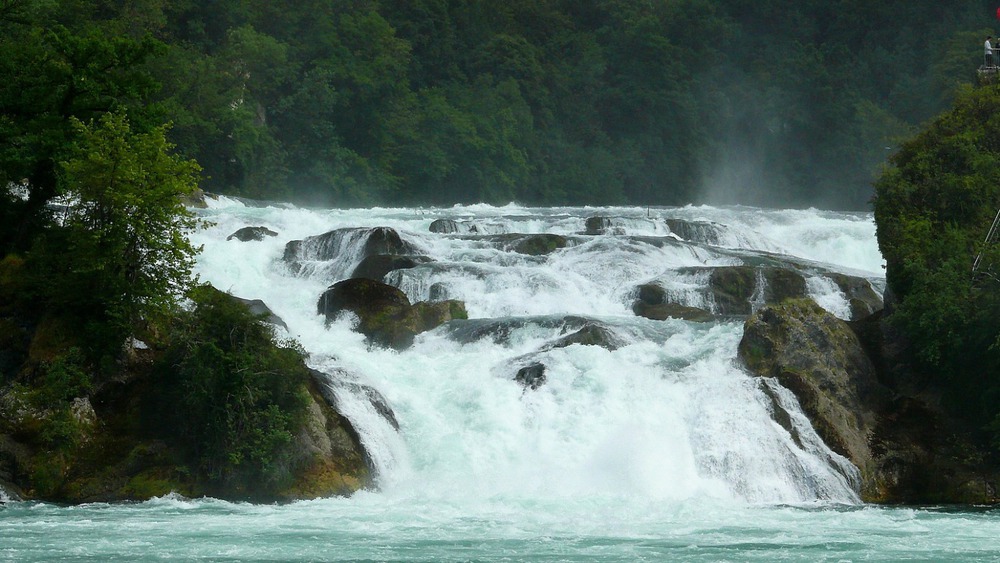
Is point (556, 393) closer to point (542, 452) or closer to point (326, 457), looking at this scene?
point (542, 452)

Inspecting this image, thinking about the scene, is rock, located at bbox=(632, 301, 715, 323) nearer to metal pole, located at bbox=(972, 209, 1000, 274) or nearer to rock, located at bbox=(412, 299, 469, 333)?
rock, located at bbox=(412, 299, 469, 333)

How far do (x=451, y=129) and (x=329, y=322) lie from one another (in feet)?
151

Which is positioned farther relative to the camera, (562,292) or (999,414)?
(562,292)

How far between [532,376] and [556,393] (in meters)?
0.62

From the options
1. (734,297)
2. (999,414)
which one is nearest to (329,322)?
(734,297)

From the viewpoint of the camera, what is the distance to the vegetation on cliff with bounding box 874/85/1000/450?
25516 mm

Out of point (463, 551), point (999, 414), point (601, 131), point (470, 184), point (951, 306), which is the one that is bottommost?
point (463, 551)

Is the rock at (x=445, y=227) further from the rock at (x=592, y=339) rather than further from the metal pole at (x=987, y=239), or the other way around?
the metal pole at (x=987, y=239)

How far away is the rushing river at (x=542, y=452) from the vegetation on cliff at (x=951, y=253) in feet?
11.2

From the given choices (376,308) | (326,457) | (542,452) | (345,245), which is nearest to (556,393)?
(542,452)

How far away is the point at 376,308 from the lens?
2962 centimetres

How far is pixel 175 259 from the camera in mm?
24406

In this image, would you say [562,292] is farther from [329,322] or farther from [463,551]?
[463,551]

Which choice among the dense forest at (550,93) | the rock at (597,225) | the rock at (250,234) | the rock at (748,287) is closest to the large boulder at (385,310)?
the rock at (250,234)
